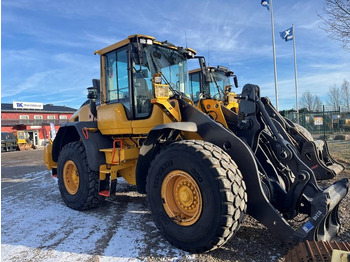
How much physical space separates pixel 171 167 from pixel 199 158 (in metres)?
0.46

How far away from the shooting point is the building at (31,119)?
38.9m

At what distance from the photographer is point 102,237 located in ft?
12.8

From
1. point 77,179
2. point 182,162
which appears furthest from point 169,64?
point 77,179

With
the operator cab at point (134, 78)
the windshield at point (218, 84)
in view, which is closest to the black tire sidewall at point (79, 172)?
the operator cab at point (134, 78)

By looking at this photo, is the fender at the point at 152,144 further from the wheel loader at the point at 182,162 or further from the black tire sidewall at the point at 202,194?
the black tire sidewall at the point at 202,194

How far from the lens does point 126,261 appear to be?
3164 millimetres

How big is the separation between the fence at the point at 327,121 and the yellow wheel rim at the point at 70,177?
17.0m

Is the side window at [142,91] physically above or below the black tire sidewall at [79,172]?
above

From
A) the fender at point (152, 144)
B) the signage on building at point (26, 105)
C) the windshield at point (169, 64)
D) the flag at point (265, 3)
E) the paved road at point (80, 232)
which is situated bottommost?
the paved road at point (80, 232)

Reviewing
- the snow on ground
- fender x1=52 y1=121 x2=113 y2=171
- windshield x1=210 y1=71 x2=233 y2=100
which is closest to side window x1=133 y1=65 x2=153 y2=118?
fender x1=52 y1=121 x2=113 y2=171

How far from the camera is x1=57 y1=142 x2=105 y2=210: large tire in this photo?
5047 mm

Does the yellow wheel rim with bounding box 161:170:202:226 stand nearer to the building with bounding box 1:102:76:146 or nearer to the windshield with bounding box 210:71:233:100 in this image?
the windshield with bounding box 210:71:233:100

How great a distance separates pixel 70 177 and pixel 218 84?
5877 millimetres

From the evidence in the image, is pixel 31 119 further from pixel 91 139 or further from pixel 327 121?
pixel 91 139
